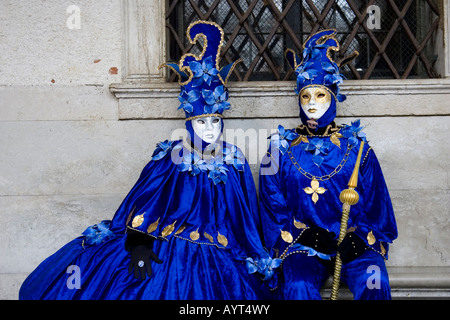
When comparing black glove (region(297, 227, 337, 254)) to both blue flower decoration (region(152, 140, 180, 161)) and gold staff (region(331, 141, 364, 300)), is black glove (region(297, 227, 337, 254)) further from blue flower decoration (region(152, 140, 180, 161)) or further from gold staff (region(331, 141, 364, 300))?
blue flower decoration (region(152, 140, 180, 161))

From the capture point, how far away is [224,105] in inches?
158

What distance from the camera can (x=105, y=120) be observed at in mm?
4539

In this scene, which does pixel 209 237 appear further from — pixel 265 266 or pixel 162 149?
pixel 162 149

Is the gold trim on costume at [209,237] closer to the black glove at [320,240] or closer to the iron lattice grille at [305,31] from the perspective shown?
the black glove at [320,240]

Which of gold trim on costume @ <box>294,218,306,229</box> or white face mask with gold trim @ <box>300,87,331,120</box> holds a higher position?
white face mask with gold trim @ <box>300,87,331,120</box>

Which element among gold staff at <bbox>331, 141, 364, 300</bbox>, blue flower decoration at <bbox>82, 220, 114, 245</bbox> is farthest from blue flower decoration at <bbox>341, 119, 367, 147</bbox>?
blue flower decoration at <bbox>82, 220, 114, 245</bbox>

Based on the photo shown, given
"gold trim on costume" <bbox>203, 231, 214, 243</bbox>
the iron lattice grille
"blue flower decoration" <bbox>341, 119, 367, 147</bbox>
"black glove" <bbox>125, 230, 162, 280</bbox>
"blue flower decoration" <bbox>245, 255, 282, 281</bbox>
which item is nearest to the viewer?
"black glove" <bbox>125, 230, 162, 280</bbox>

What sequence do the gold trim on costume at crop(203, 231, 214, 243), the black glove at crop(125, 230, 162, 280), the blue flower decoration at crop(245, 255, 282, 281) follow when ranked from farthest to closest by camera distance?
the gold trim on costume at crop(203, 231, 214, 243)
the blue flower decoration at crop(245, 255, 282, 281)
the black glove at crop(125, 230, 162, 280)

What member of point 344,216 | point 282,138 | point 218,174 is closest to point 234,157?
point 218,174

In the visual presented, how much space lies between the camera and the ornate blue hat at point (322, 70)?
3.96 metres

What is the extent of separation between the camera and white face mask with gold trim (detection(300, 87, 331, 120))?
3.95 m

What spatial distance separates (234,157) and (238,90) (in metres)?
0.66

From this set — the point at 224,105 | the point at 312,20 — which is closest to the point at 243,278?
the point at 224,105

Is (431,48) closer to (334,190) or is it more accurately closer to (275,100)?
(275,100)
